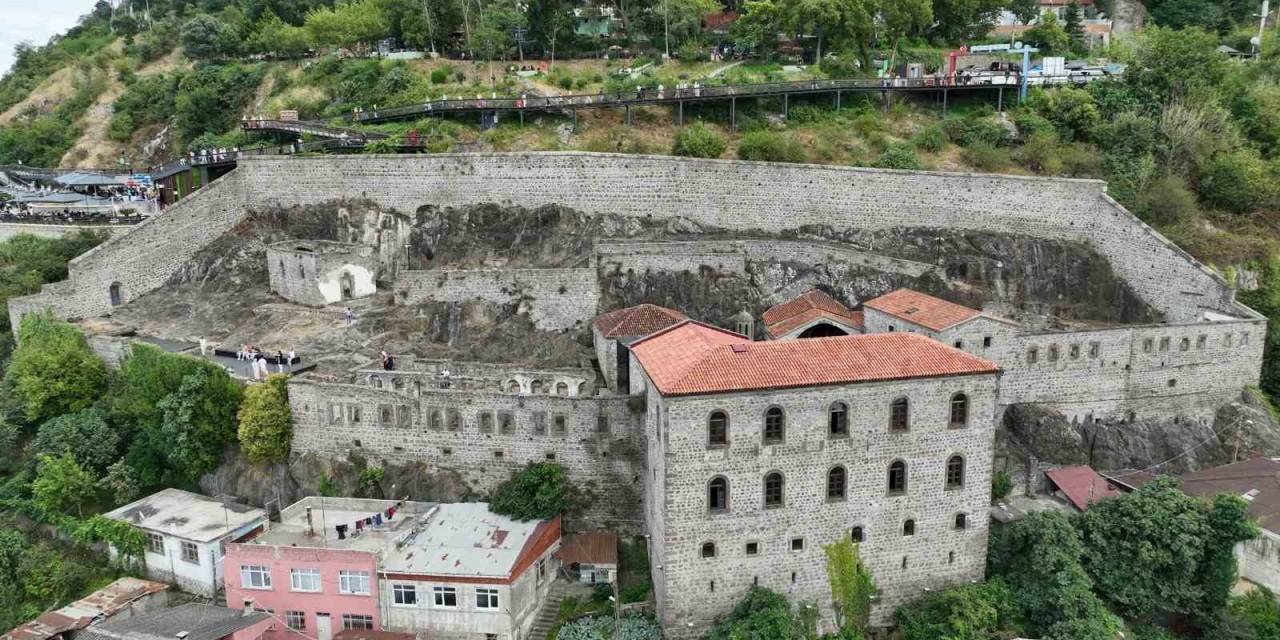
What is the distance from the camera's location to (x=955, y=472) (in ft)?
81.1

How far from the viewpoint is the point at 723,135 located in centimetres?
4581

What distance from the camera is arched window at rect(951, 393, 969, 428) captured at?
24159mm

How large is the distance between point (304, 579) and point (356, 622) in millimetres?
1827

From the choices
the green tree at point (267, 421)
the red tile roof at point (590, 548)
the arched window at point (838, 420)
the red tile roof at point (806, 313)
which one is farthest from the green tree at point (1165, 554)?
the green tree at point (267, 421)

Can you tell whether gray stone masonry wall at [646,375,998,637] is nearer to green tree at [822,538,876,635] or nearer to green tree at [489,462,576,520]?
green tree at [822,538,876,635]

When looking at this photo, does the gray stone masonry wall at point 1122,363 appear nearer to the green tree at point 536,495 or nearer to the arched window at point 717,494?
the arched window at point 717,494

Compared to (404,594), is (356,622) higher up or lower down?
lower down

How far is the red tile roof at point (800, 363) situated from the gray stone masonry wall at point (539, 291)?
9645mm

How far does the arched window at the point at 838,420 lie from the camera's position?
23516 millimetres

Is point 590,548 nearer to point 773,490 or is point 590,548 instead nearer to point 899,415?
point 773,490

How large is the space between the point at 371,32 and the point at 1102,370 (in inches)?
1881

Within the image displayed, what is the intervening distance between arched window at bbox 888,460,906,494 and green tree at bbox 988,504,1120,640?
364 centimetres

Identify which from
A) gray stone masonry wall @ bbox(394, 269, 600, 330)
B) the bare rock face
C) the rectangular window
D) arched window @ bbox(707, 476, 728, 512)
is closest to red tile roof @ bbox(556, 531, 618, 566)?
arched window @ bbox(707, 476, 728, 512)

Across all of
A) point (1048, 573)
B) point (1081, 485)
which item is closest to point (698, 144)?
point (1081, 485)
